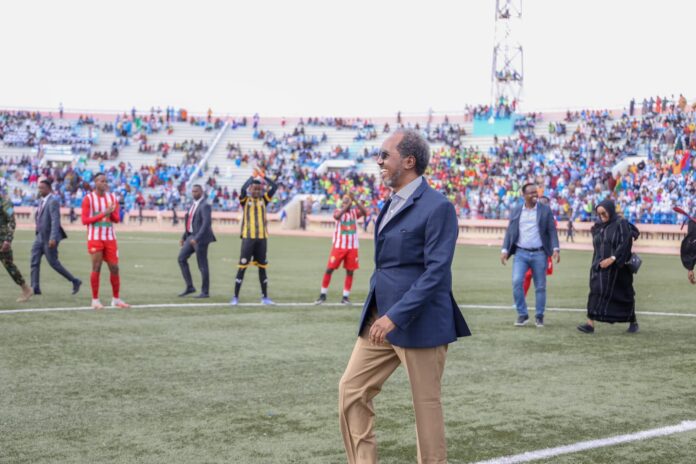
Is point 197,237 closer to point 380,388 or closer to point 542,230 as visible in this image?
point 542,230

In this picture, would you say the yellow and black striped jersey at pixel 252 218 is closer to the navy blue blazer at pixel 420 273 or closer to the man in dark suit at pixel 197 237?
the man in dark suit at pixel 197 237

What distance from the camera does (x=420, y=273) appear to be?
14.0 feet

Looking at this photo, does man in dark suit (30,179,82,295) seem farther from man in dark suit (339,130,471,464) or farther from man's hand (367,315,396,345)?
man's hand (367,315,396,345)

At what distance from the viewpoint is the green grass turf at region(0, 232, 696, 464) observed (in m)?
5.56

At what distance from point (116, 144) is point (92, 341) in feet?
186

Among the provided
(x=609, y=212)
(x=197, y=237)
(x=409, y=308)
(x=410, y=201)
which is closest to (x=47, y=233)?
(x=197, y=237)

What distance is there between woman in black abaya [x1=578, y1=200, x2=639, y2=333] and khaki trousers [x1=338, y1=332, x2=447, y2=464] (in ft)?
23.5

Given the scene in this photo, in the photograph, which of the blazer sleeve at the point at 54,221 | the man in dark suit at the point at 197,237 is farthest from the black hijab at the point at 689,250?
the blazer sleeve at the point at 54,221

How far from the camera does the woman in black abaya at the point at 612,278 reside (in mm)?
10922

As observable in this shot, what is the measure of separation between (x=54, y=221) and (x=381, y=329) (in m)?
11.4

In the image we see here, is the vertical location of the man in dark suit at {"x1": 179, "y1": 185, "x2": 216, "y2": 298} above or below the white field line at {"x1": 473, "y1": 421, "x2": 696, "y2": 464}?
above

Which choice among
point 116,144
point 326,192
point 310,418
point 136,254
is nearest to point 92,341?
point 310,418

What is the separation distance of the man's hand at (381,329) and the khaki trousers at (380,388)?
155 millimetres

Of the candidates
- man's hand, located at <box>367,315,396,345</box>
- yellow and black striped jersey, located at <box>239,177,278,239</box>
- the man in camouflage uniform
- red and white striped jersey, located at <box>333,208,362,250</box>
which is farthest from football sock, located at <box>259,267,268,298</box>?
man's hand, located at <box>367,315,396,345</box>
